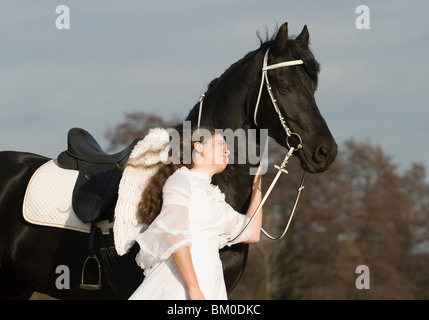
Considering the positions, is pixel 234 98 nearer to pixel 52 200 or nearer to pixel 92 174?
pixel 92 174

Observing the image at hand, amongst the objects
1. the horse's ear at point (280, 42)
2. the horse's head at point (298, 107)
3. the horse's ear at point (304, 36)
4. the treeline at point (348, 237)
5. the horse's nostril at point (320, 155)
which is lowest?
the treeline at point (348, 237)

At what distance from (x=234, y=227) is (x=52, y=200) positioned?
1883 millimetres

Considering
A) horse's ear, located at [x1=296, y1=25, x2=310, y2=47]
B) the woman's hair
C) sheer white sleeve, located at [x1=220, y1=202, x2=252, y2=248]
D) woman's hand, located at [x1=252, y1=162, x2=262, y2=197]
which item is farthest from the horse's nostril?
horse's ear, located at [x1=296, y1=25, x2=310, y2=47]

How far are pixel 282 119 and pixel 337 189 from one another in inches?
825

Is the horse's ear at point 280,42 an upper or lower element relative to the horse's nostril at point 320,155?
upper

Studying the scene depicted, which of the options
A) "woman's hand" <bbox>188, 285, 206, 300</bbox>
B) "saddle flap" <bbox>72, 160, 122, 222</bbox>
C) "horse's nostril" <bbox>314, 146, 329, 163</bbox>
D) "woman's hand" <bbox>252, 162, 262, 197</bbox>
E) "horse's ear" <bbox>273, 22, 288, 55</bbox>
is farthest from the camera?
"saddle flap" <bbox>72, 160, 122, 222</bbox>

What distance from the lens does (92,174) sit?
5.21 meters

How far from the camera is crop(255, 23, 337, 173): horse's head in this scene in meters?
4.48

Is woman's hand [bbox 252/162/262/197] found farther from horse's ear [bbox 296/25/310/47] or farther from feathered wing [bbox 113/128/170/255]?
horse's ear [bbox 296/25/310/47]

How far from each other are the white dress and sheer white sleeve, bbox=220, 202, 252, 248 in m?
0.06

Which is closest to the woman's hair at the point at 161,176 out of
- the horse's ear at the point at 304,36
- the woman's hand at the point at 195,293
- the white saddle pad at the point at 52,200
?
the woman's hand at the point at 195,293

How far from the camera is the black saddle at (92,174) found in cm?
488

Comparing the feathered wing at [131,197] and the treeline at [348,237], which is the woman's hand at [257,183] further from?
the treeline at [348,237]

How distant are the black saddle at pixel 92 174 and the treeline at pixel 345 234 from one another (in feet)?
55.5
